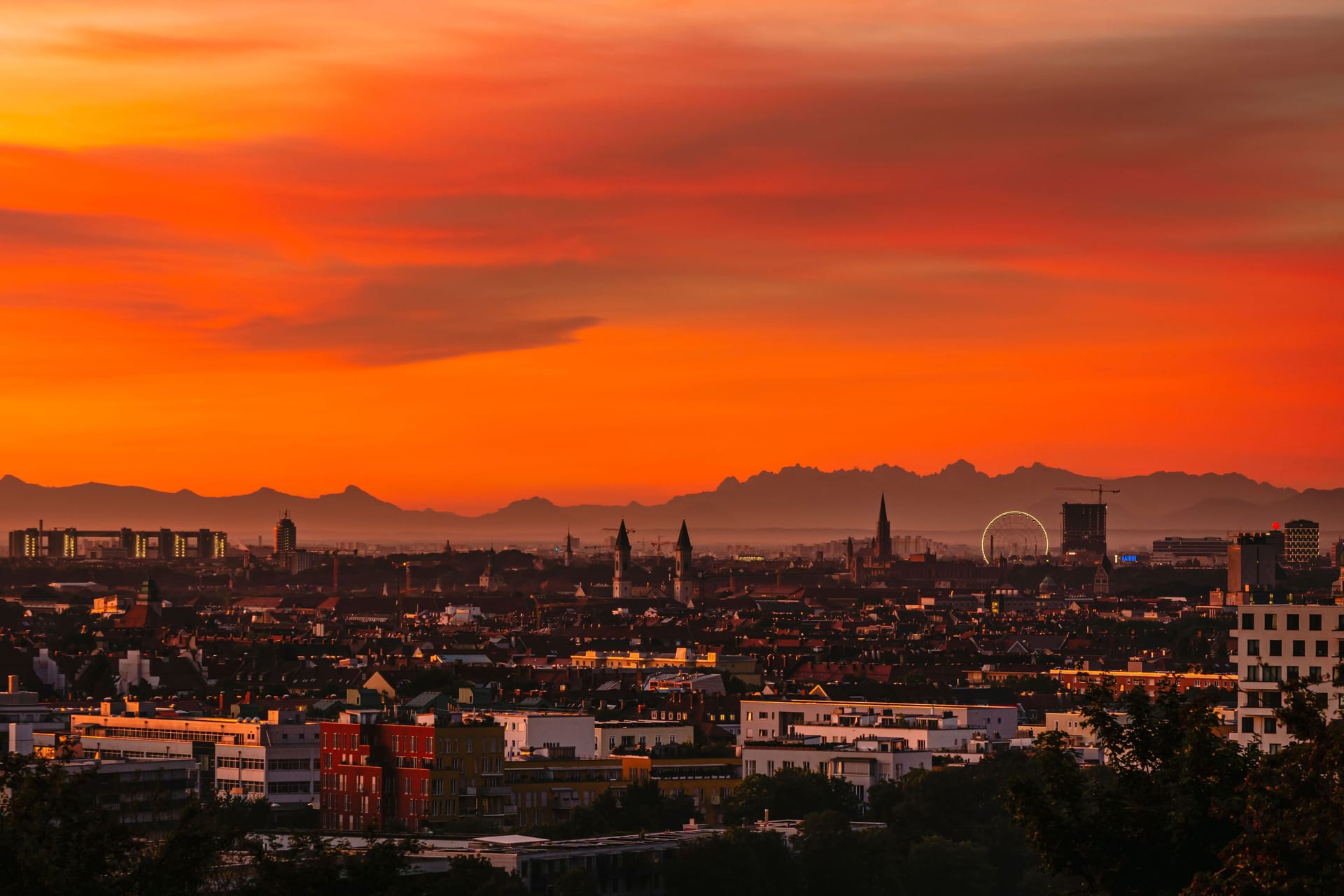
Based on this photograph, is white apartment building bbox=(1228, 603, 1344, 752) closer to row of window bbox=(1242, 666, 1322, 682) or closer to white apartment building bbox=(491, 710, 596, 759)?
row of window bbox=(1242, 666, 1322, 682)

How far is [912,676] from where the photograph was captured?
167m

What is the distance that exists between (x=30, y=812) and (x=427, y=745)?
60.8 m

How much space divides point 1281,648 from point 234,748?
43.1 m

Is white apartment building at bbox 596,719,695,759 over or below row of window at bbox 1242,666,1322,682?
below

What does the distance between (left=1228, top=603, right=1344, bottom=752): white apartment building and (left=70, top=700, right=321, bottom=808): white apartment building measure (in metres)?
37.0

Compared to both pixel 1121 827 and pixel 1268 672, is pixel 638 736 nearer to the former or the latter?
pixel 1268 672

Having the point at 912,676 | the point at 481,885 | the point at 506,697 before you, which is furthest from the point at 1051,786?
the point at 912,676

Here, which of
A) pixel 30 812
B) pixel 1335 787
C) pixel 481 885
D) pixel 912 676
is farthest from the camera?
pixel 912 676

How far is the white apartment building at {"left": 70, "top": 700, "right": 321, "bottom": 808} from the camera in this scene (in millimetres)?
96938

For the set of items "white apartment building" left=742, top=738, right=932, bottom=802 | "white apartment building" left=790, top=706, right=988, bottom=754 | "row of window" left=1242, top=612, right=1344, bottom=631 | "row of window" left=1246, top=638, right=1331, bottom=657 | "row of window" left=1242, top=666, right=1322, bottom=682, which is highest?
"row of window" left=1242, top=612, right=1344, bottom=631

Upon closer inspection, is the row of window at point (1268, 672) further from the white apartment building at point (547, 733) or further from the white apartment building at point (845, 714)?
the white apartment building at point (845, 714)

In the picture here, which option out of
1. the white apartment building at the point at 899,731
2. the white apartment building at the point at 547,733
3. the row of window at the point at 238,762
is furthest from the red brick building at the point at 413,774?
the white apartment building at the point at 899,731

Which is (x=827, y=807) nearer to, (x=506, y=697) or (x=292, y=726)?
(x=292, y=726)

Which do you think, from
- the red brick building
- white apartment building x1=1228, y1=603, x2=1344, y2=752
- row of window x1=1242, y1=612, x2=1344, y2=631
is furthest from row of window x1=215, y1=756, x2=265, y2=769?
row of window x1=1242, y1=612, x2=1344, y2=631
